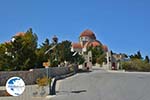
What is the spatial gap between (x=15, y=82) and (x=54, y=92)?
1814 centimetres

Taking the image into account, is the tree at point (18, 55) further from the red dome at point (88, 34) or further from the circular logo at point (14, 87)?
the red dome at point (88, 34)

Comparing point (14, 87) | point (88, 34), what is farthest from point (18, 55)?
point (88, 34)

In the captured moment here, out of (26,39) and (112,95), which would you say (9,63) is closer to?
(26,39)

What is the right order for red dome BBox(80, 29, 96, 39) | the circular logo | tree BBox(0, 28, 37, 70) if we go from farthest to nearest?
red dome BBox(80, 29, 96, 39) < tree BBox(0, 28, 37, 70) < the circular logo

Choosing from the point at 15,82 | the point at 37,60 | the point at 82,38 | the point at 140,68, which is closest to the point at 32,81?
the point at 37,60

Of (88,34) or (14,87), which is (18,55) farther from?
(88,34)

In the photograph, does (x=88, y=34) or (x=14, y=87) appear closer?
(x=14, y=87)

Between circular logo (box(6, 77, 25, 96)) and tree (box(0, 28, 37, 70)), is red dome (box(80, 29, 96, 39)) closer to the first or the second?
tree (box(0, 28, 37, 70))

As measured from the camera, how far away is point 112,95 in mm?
29312

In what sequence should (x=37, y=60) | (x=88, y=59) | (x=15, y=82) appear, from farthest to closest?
(x=88, y=59) → (x=37, y=60) → (x=15, y=82)

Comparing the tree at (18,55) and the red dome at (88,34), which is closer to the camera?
the tree at (18,55)

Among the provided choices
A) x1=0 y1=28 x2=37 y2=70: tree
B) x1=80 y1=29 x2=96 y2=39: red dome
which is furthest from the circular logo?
x1=80 y1=29 x2=96 y2=39: red dome

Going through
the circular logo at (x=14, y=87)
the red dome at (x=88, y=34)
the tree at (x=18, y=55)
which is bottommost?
the circular logo at (x=14, y=87)

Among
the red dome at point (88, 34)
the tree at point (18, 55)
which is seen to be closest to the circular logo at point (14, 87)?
the tree at point (18, 55)
